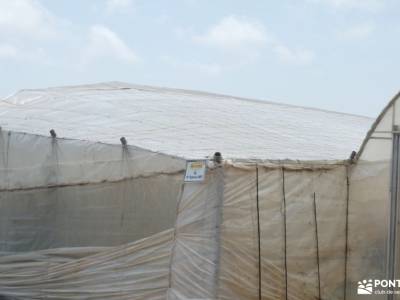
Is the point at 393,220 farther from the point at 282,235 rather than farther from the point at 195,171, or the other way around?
the point at 195,171

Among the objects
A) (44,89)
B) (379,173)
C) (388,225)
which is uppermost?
(44,89)

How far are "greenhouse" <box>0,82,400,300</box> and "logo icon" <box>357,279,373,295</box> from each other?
3.8 inches

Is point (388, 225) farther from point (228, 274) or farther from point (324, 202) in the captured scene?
point (228, 274)

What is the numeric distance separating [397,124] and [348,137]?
320 centimetres

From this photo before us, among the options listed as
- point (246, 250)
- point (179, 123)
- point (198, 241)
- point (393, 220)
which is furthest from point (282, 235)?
point (179, 123)

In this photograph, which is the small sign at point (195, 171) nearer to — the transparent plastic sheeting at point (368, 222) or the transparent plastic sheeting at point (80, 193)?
the transparent plastic sheeting at point (80, 193)

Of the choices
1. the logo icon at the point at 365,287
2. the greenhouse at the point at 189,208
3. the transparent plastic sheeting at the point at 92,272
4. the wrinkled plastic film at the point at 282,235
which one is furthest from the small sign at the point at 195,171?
A: the logo icon at the point at 365,287

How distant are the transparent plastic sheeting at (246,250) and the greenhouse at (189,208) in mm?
17

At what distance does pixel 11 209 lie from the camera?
9945 millimetres

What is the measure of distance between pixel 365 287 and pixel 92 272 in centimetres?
363

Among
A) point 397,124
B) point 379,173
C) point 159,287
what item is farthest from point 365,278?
point 159,287

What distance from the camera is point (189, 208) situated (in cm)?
768

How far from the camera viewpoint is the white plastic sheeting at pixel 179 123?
8.97m

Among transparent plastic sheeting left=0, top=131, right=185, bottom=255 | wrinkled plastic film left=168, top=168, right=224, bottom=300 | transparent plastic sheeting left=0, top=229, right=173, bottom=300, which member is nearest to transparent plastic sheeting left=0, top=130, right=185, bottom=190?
transparent plastic sheeting left=0, top=131, right=185, bottom=255
